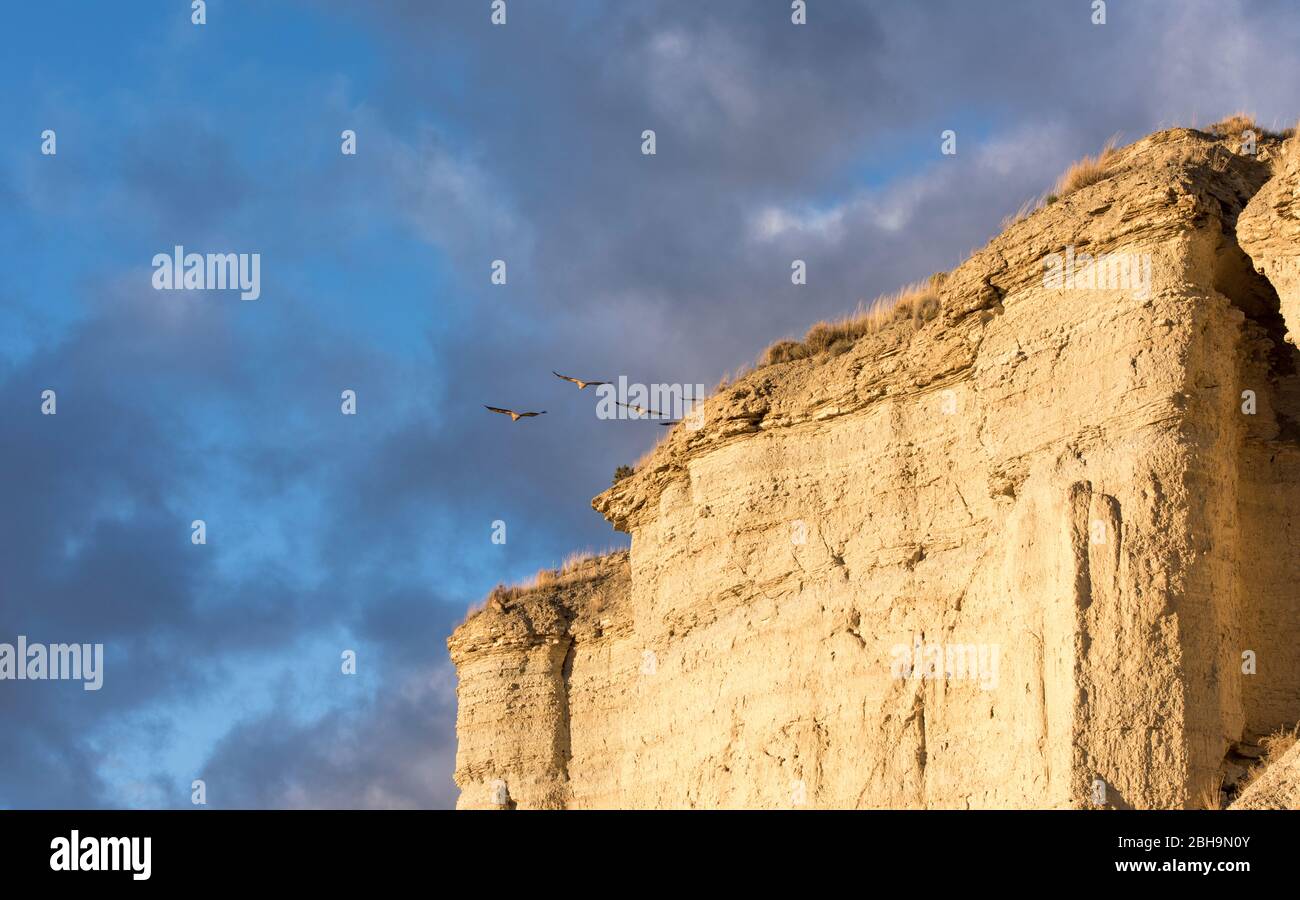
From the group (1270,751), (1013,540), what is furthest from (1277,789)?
(1013,540)

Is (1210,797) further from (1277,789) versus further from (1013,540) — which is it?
(1013,540)

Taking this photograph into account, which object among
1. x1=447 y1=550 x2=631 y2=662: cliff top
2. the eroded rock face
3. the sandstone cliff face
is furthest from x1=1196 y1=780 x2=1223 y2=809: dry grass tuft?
x1=447 y1=550 x2=631 y2=662: cliff top

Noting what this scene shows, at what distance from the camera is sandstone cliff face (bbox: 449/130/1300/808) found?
59.1 feet

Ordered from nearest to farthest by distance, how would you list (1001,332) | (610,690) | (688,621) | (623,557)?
(1001,332) → (688,621) → (610,690) → (623,557)

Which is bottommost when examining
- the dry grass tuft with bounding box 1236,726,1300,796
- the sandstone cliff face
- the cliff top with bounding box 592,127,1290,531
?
the dry grass tuft with bounding box 1236,726,1300,796

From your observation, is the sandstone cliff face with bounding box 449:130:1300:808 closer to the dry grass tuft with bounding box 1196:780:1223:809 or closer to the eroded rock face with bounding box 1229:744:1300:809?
the dry grass tuft with bounding box 1196:780:1223:809

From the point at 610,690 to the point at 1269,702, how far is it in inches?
513

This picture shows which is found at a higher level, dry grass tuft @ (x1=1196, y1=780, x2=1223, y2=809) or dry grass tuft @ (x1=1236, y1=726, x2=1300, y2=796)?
dry grass tuft @ (x1=1236, y1=726, x2=1300, y2=796)

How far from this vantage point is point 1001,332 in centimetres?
2091

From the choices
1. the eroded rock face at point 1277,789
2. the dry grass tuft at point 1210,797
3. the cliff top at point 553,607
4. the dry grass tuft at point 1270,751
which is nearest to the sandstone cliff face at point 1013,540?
the dry grass tuft at point 1210,797

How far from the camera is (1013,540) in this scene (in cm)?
1947

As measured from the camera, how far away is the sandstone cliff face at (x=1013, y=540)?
59.1ft
